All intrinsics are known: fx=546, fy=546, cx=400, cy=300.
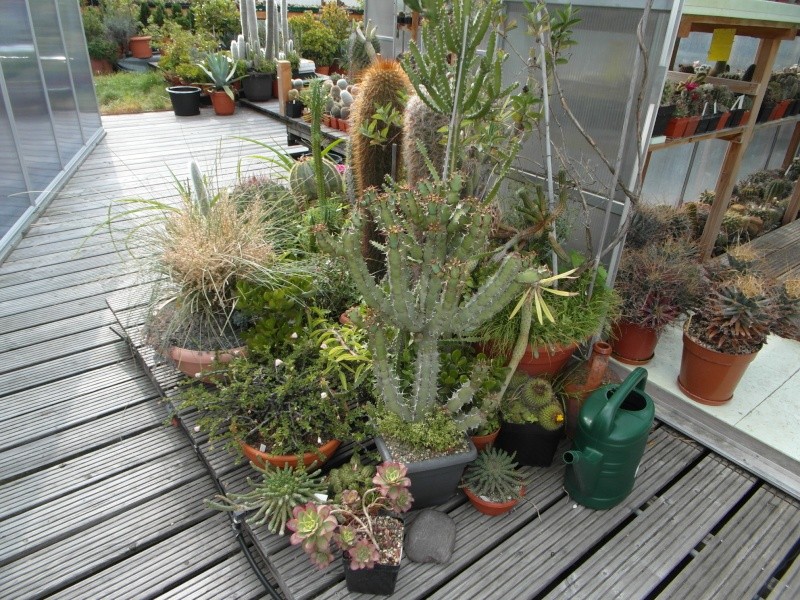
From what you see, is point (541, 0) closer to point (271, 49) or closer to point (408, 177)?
point (408, 177)

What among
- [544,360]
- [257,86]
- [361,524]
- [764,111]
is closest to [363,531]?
[361,524]

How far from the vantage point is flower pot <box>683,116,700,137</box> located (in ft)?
9.27

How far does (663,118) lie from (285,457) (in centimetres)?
241

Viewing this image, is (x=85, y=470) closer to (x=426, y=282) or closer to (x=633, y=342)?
(x=426, y=282)

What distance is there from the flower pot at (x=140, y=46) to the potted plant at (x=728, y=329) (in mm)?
11193

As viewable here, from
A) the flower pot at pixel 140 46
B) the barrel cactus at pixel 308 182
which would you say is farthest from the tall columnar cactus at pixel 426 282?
the flower pot at pixel 140 46

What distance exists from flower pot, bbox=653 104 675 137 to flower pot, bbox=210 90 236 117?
5.87 m

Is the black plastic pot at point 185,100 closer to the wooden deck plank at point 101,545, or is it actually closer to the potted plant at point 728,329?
the wooden deck plank at point 101,545

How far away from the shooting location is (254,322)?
8.27 ft

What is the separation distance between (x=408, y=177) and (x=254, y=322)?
107 centimetres

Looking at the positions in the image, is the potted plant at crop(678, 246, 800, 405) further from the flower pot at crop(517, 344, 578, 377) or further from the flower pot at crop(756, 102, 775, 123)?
the flower pot at crop(756, 102, 775, 123)

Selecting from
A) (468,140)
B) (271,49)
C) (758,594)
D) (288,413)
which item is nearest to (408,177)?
(468,140)

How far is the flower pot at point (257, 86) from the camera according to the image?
7.38m

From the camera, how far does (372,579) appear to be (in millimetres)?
1655
